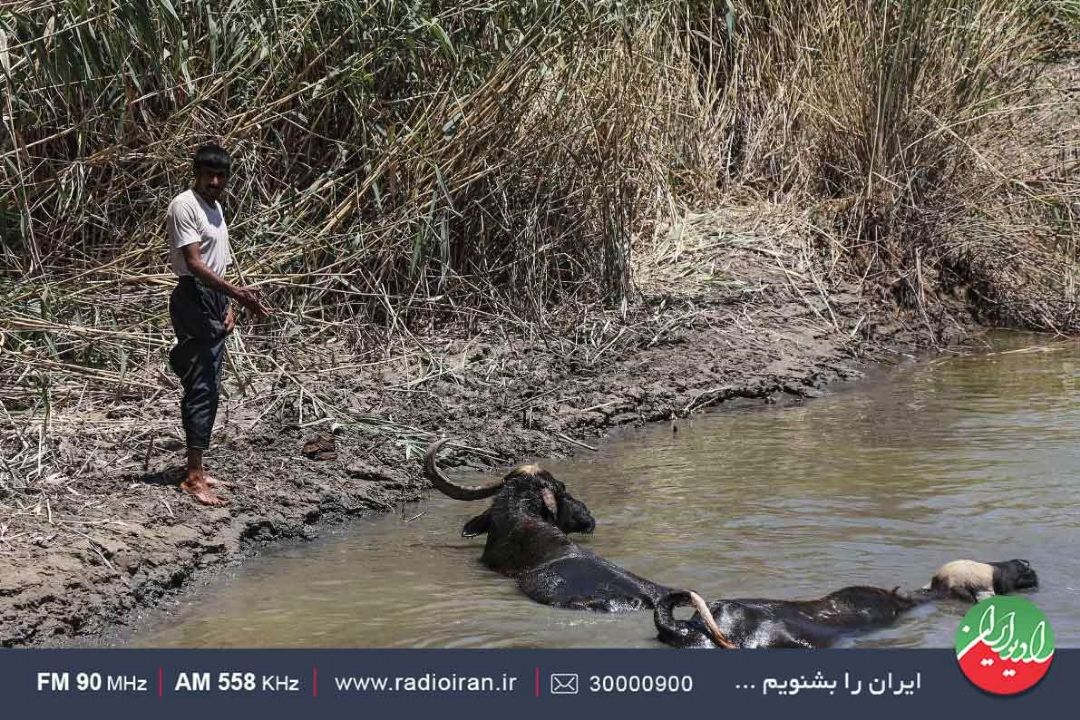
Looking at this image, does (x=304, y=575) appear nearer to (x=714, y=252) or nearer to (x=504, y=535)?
(x=504, y=535)

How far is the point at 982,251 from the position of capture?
10836 mm

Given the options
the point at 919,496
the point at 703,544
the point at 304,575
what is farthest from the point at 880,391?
the point at 304,575

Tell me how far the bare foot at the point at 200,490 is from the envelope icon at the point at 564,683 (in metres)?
2.22

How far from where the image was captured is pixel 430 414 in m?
7.48

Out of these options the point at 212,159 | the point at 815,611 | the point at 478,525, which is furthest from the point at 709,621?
the point at 212,159

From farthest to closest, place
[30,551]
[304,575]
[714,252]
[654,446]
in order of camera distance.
Answer: [714,252] → [654,446] → [304,575] → [30,551]

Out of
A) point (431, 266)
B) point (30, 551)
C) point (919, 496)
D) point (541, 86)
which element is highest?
point (541, 86)

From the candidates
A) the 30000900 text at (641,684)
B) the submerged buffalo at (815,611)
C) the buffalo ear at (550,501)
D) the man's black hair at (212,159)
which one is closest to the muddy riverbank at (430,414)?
the buffalo ear at (550,501)

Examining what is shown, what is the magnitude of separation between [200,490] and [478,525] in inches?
42.8

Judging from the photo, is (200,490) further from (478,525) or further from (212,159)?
(212,159)

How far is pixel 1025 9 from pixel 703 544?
6.63 meters

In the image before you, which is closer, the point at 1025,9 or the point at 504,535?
the point at 504,535

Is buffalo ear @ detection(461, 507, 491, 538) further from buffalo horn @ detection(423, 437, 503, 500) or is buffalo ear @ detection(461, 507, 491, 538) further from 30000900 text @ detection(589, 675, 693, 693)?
30000900 text @ detection(589, 675, 693, 693)

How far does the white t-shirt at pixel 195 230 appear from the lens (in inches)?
221
